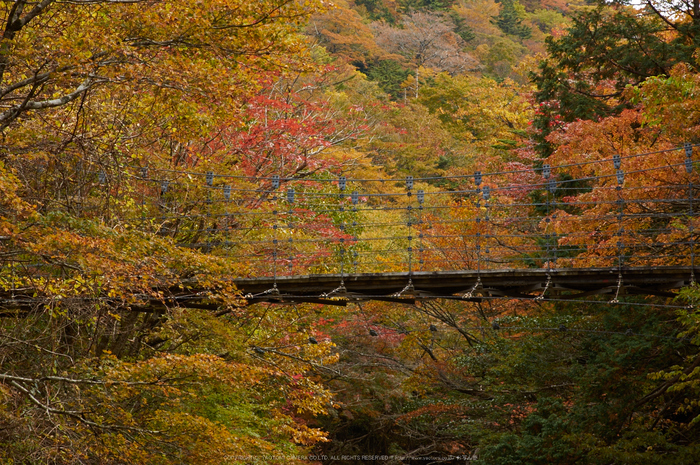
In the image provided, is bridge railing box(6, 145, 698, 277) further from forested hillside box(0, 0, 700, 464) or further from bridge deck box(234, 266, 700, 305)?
bridge deck box(234, 266, 700, 305)

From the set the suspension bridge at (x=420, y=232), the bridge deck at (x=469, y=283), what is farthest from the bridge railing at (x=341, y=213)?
the bridge deck at (x=469, y=283)

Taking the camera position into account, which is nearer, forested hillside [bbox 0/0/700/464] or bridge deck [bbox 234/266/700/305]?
forested hillside [bbox 0/0/700/464]

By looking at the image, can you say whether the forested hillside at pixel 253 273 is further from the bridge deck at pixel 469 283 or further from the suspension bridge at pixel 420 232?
the bridge deck at pixel 469 283

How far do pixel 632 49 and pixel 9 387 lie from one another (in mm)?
10223

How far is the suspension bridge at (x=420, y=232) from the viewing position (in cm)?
738

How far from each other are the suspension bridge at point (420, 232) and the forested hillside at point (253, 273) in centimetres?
9

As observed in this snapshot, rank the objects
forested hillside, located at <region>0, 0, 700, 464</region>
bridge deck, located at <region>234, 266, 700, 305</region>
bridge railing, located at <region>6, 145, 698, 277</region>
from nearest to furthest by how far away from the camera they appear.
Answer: forested hillside, located at <region>0, 0, 700, 464</region>
bridge deck, located at <region>234, 266, 700, 305</region>
bridge railing, located at <region>6, 145, 698, 277</region>

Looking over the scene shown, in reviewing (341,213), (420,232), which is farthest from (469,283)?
A: (341,213)

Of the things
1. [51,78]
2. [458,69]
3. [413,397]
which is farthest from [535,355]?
[458,69]

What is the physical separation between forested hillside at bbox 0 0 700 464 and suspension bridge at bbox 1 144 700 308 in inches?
3.4

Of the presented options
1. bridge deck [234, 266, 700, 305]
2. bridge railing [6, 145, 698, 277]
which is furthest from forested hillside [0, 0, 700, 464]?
bridge deck [234, 266, 700, 305]

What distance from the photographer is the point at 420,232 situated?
8.60 m

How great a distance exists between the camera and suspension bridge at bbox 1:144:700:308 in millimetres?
Result: 7375

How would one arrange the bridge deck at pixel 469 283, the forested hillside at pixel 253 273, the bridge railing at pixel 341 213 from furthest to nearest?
the bridge railing at pixel 341 213
the bridge deck at pixel 469 283
the forested hillside at pixel 253 273
